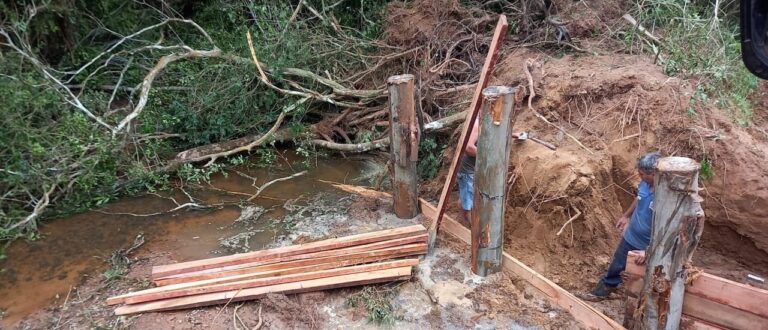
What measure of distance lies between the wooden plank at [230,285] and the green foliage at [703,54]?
10.8 ft

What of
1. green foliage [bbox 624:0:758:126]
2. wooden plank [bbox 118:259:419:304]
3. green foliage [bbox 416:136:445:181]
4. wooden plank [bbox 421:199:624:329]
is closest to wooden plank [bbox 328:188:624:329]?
wooden plank [bbox 421:199:624:329]

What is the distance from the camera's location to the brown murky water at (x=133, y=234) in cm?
456

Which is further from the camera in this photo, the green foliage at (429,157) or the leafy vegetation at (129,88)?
the green foliage at (429,157)

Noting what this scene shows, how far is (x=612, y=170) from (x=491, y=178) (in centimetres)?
149

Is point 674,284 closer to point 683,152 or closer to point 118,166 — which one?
point 683,152

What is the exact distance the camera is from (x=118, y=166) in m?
6.18

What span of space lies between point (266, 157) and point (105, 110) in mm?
2288

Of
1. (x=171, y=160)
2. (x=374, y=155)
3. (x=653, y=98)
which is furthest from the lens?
(x=374, y=155)

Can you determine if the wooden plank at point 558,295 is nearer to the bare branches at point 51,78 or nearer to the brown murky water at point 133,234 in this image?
the brown murky water at point 133,234

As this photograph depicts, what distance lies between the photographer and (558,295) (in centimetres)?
379

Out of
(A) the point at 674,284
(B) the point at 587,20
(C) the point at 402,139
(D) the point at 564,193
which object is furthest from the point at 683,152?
(B) the point at 587,20

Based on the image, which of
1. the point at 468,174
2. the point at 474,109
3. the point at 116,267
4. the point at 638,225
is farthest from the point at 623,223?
the point at 116,267

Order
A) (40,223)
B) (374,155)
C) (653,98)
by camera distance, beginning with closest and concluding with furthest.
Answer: (653,98) → (40,223) → (374,155)

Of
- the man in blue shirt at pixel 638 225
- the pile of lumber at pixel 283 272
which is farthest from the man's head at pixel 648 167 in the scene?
the pile of lumber at pixel 283 272
